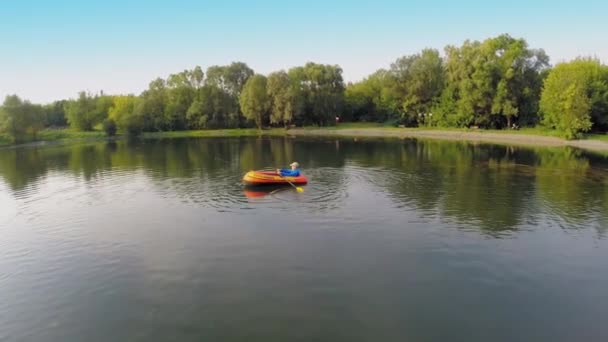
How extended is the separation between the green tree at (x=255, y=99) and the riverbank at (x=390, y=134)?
5.81 meters

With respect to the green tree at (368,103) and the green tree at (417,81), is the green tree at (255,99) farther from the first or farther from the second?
the green tree at (417,81)

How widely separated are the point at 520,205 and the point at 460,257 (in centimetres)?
1263

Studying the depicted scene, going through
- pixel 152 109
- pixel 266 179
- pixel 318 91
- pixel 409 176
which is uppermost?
pixel 318 91

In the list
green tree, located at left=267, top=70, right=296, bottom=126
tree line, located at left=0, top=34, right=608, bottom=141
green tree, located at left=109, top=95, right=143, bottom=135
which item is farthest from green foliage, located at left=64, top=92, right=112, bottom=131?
green tree, located at left=267, top=70, right=296, bottom=126

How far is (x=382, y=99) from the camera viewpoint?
408 ft

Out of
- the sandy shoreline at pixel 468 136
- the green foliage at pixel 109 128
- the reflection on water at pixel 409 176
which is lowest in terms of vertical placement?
the reflection on water at pixel 409 176

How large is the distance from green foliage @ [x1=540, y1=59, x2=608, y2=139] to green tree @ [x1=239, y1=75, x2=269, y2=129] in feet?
227

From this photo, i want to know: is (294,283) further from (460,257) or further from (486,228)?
(486,228)

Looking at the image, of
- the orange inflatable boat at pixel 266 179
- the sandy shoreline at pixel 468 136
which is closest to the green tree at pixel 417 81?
the sandy shoreline at pixel 468 136

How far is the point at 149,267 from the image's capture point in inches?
781

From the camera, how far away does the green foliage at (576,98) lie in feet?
237

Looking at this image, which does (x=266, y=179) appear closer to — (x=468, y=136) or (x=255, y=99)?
(x=468, y=136)

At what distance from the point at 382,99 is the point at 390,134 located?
935 inches

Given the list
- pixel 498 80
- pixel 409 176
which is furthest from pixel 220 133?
pixel 409 176
